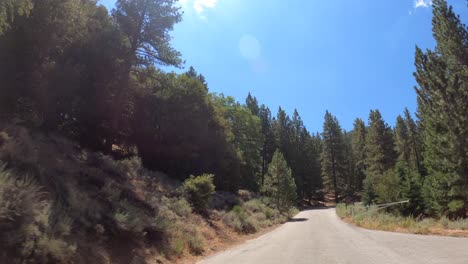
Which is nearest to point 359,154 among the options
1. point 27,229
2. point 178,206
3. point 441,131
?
point 441,131

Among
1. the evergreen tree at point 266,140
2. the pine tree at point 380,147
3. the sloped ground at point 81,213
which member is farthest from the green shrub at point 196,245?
the evergreen tree at point 266,140

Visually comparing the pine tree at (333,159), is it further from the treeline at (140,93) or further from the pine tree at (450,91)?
the pine tree at (450,91)

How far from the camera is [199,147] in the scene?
33.6m

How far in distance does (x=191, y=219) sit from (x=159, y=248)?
6268 millimetres

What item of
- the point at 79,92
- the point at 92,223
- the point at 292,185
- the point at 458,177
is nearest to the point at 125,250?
the point at 92,223

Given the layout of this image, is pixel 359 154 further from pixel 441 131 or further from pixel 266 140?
pixel 441 131

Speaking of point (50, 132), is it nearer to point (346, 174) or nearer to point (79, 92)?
point (79, 92)

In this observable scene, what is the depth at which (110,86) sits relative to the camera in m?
19.5

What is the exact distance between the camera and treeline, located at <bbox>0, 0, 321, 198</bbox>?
14.3 metres

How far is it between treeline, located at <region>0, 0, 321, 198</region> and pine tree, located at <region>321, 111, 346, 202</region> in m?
51.9

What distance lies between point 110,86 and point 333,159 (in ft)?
252

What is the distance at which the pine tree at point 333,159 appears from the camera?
8769cm

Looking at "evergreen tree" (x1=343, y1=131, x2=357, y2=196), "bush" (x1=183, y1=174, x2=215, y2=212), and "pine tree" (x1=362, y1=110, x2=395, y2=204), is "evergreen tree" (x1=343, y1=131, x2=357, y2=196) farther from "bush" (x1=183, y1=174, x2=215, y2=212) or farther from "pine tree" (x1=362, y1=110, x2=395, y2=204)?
"bush" (x1=183, y1=174, x2=215, y2=212)

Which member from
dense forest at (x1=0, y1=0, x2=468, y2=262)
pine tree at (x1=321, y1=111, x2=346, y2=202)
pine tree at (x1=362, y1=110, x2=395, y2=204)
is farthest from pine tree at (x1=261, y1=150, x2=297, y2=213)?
pine tree at (x1=321, y1=111, x2=346, y2=202)
